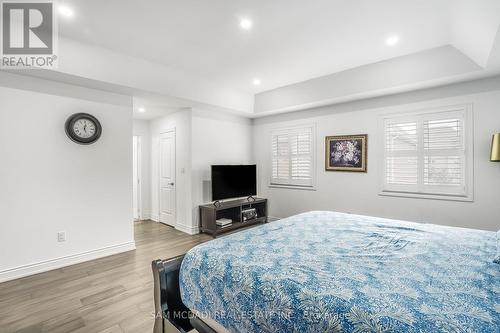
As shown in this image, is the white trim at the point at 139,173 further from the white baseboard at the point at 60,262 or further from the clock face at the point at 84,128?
the clock face at the point at 84,128

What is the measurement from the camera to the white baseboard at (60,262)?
9.41 ft

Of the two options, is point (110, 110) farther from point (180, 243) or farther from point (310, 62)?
point (310, 62)

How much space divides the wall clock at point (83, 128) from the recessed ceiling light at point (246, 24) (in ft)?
7.83

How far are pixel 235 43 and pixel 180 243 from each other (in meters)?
3.13

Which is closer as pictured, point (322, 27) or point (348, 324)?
point (348, 324)

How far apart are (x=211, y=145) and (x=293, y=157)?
66.2 inches

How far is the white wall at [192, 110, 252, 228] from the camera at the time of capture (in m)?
4.71

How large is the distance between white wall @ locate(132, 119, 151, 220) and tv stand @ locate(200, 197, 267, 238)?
2018 millimetres

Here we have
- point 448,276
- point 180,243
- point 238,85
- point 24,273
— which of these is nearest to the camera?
point 448,276

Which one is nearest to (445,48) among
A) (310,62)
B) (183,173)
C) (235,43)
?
(310,62)

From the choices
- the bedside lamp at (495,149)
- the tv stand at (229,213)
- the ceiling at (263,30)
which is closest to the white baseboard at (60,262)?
the tv stand at (229,213)

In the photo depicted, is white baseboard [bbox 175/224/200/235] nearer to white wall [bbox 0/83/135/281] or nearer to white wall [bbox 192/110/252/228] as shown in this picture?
white wall [bbox 192/110/252/228]

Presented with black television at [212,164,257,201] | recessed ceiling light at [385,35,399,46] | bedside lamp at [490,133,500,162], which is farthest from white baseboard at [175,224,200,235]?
bedside lamp at [490,133,500,162]

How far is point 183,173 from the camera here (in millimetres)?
4855
